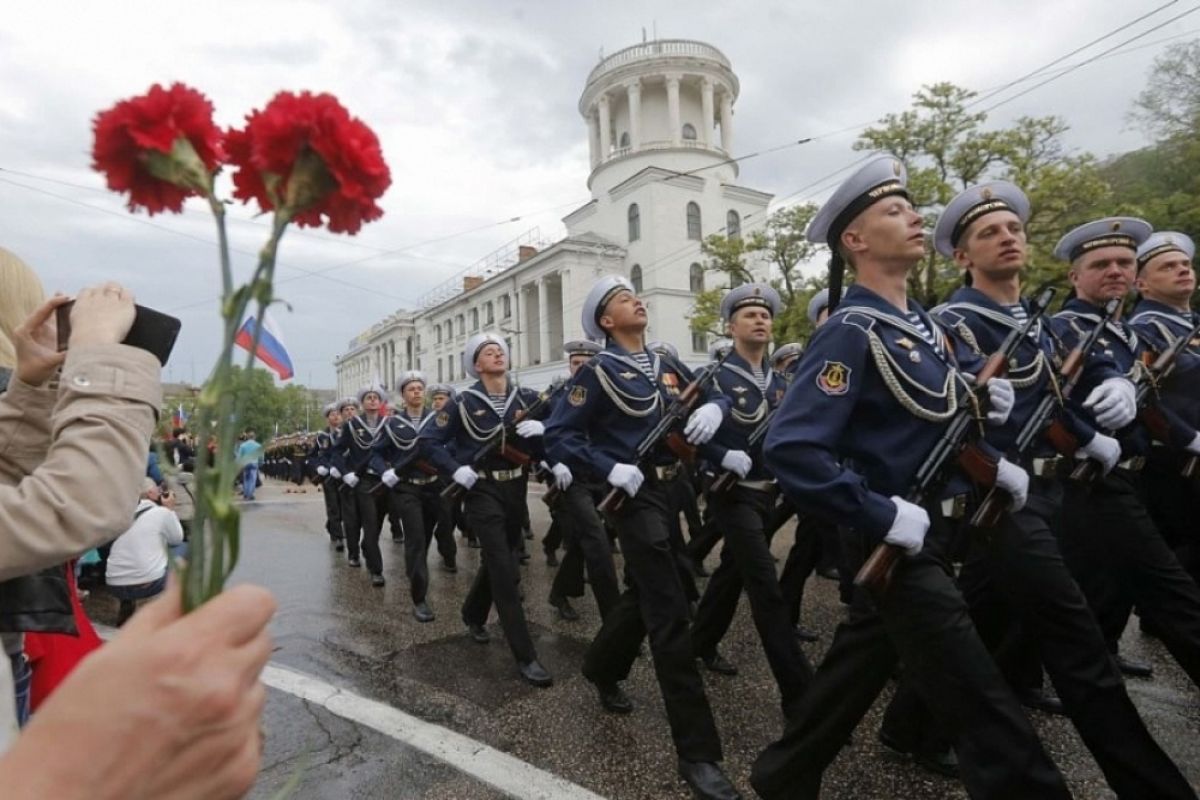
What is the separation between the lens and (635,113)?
4466cm

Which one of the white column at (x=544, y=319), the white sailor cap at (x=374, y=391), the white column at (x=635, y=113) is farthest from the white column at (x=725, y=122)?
the white sailor cap at (x=374, y=391)

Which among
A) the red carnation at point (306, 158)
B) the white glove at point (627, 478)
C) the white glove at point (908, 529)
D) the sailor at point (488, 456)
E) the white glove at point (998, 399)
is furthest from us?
the sailor at point (488, 456)

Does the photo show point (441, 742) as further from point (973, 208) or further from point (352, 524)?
point (352, 524)

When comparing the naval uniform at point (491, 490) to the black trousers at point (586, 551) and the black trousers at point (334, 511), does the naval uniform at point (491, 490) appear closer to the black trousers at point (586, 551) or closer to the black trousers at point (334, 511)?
the black trousers at point (586, 551)

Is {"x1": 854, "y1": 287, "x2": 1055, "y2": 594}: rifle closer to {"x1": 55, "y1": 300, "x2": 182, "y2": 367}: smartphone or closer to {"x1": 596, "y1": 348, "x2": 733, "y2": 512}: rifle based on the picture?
{"x1": 596, "y1": 348, "x2": 733, "y2": 512}: rifle

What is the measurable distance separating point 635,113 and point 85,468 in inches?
1845

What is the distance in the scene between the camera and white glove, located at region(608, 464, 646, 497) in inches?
153

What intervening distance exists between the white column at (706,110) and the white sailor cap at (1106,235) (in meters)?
42.6

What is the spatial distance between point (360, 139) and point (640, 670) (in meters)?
4.32

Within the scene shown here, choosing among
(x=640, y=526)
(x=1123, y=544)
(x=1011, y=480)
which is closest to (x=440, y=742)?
(x=640, y=526)

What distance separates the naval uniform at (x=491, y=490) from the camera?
488 cm

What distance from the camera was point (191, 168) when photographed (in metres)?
0.83

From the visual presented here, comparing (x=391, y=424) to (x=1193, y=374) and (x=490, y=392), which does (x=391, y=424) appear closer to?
(x=490, y=392)

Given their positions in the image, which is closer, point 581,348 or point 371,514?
point 371,514
